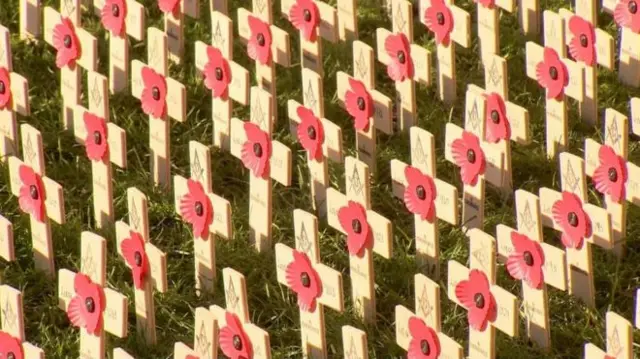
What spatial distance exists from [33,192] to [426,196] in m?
1.16

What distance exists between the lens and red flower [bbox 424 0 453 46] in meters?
5.94

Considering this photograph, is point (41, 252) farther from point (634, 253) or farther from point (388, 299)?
point (634, 253)

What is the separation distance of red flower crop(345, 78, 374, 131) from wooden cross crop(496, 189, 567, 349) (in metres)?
0.80

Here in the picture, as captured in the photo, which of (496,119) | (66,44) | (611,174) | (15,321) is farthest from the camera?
(66,44)

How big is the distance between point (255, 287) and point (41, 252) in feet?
2.13

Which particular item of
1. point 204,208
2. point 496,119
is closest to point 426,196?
point 496,119

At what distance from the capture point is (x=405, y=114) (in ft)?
19.4

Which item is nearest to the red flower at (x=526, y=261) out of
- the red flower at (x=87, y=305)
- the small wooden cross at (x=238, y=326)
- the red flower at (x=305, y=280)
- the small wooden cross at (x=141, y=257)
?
the red flower at (x=305, y=280)

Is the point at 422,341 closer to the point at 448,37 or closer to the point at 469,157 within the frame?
the point at 469,157

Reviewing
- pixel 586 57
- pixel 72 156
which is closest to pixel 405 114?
pixel 586 57

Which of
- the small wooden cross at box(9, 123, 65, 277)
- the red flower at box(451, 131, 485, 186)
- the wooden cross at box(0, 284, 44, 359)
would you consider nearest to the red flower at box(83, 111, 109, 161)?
the small wooden cross at box(9, 123, 65, 277)

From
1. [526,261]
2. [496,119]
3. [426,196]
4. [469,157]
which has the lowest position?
[526,261]

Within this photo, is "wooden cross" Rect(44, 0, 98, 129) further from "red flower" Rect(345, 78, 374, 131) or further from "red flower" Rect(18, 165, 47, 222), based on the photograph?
"red flower" Rect(345, 78, 374, 131)

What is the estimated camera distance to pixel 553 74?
5.61 meters
